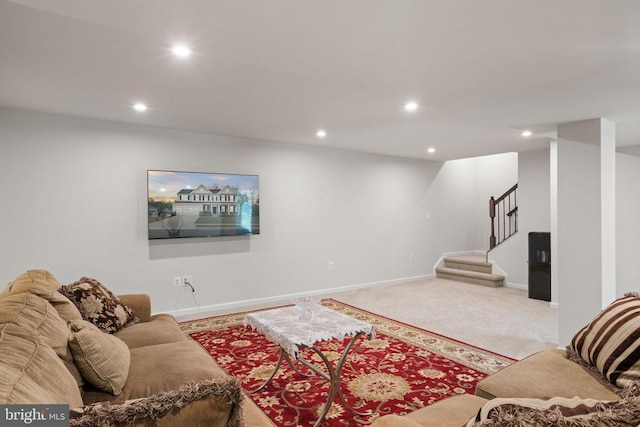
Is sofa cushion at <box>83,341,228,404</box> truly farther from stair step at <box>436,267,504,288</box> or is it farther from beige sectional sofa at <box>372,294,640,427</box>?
stair step at <box>436,267,504,288</box>

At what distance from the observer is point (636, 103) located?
3.23 m

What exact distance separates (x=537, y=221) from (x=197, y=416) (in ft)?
21.4

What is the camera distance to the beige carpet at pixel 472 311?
3823 millimetres

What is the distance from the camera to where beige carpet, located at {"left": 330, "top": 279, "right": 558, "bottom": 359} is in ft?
12.5

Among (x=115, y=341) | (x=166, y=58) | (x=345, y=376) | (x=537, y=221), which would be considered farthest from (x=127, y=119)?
(x=537, y=221)

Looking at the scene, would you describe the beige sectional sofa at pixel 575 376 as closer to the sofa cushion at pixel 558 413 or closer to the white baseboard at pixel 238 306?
the sofa cushion at pixel 558 413

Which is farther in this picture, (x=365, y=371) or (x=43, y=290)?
(x=365, y=371)

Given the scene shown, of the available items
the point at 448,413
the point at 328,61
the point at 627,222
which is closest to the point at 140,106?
the point at 328,61

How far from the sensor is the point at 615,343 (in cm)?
→ 179

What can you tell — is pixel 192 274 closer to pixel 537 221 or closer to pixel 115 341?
pixel 115 341

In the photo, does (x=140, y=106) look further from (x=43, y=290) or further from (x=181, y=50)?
(x=43, y=290)

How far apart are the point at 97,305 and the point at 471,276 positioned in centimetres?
611

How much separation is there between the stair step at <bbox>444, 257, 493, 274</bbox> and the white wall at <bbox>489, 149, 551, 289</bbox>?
0.23 meters

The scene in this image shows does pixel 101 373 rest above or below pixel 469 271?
above
